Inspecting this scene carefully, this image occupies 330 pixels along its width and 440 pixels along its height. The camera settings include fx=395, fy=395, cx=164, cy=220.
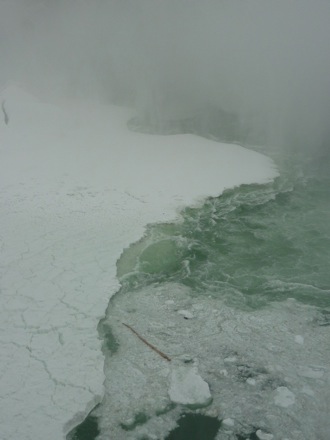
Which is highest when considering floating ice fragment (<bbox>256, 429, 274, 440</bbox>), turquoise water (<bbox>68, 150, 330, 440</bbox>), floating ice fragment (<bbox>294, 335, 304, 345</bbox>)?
turquoise water (<bbox>68, 150, 330, 440</bbox>)

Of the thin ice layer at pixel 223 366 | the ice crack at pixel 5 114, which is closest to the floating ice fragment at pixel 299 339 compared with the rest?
the thin ice layer at pixel 223 366

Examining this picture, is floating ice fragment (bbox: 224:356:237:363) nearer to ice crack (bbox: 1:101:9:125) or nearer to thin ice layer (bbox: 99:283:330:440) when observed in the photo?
thin ice layer (bbox: 99:283:330:440)

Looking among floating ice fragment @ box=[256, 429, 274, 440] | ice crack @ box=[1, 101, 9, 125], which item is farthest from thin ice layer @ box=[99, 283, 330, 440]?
ice crack @ box=[1, 101, 9, 125]

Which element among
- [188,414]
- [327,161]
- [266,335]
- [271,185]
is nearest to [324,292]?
[266,335]

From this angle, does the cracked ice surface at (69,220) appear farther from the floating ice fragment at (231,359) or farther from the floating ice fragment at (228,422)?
the floating ice fragment at (231,359)

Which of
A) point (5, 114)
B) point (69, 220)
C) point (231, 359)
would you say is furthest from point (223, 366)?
point (5, 114)
